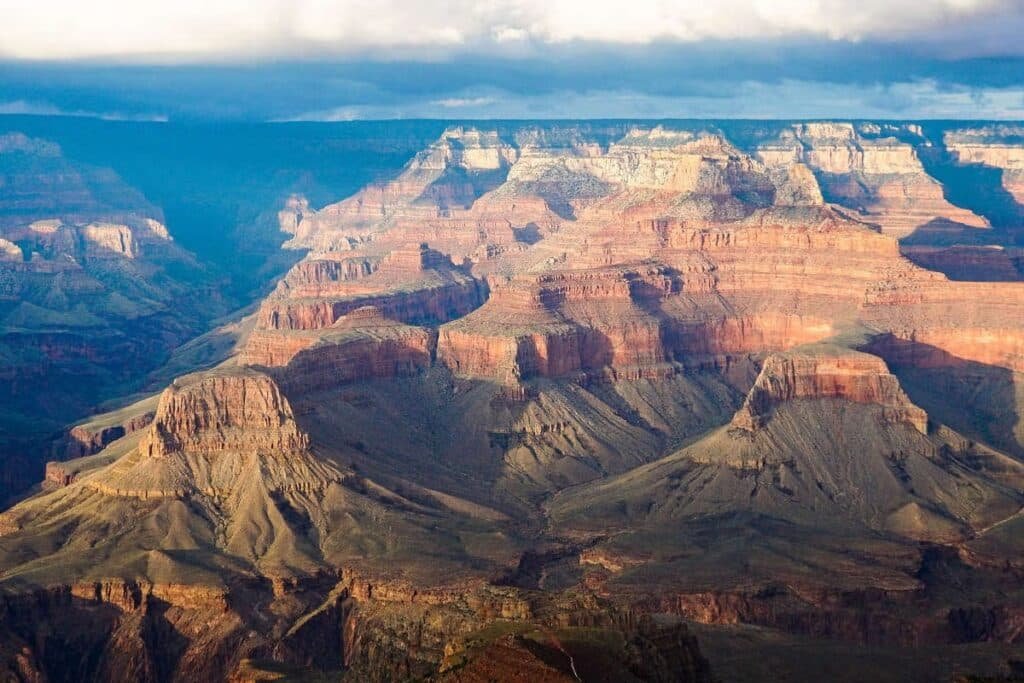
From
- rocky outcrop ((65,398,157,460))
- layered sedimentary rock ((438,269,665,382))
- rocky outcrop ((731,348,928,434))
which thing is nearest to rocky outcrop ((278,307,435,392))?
layered sedimentary rock ((438,269,665,382))

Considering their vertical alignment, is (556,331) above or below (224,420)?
below

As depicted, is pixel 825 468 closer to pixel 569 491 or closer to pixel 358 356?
pixel 569 491

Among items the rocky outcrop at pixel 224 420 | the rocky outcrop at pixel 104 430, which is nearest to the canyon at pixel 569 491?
the rocky outcrop at pixel 224 420

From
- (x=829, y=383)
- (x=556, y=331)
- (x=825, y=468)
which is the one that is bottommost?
(x=825, y=468)

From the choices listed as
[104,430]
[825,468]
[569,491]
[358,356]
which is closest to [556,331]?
[358,356]

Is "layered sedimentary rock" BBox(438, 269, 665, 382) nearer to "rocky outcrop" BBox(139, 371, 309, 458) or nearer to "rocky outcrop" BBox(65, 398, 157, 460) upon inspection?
"rocky outcrop" BBox(65, 398, 157, 460)

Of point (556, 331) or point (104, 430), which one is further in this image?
point (104, 430)
